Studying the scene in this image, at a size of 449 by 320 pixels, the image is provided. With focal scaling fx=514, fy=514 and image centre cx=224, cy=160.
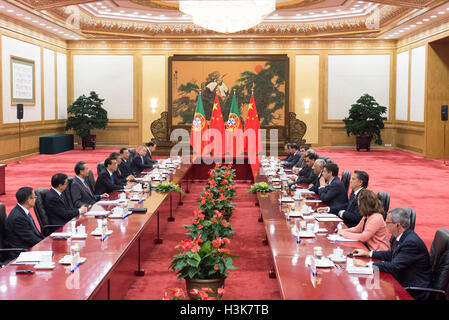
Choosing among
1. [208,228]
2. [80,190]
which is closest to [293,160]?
[80,190]

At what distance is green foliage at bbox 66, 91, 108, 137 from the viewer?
17.8 meters

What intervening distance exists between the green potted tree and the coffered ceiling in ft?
7.35

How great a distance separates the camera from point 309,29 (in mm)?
17859

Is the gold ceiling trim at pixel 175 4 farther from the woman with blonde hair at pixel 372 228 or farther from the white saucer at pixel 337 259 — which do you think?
the white saucer at pixel 337 259

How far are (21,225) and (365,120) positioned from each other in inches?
594

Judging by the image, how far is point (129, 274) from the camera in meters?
4.68

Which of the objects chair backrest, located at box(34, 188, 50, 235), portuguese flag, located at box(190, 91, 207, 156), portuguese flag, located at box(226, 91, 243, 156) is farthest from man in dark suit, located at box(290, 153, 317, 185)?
portuguese flag, located at box(190, 91, 207, 156)

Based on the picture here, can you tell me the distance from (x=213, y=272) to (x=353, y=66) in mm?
16624

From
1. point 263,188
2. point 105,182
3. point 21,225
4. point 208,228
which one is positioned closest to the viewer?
point 21,225

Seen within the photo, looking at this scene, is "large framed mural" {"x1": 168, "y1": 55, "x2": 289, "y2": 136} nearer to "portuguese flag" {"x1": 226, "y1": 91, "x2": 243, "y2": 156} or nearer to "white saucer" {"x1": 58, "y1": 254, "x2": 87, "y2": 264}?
"portuguese flag" {"x1": 226, "y1": 91, "x2": 243, "y2": 156}

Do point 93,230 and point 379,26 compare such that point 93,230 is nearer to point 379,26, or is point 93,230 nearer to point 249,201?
point 249,201

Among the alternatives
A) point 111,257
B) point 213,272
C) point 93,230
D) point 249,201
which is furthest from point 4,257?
point 249,201

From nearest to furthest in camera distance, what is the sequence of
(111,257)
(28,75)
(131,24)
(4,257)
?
(111,257)
(4,257)
(28,75)
(131,24)

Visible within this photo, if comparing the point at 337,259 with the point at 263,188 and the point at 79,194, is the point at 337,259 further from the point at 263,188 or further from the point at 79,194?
the point at 79,194
